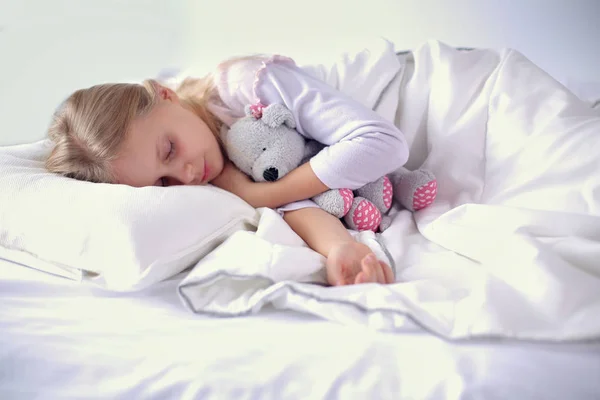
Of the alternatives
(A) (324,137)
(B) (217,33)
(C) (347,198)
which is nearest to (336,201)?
(C) (347,198)

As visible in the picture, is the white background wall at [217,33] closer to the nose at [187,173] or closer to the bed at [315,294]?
the bed at [315,294]

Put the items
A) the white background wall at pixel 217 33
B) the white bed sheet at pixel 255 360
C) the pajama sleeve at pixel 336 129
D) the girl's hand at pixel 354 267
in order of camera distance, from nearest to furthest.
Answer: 1. the white bed sheet at pixel 255 360
2. the girl's hand at pixel 354 267
3. the pajama sleeve at pixel 336 129
4. the white background wall at pixel 217 33

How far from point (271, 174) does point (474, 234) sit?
1.19 ft

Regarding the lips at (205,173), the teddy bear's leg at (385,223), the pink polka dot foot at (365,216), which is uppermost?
the lips at (205,173)

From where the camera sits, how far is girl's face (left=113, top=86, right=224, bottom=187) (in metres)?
0.86

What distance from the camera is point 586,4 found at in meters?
1.39

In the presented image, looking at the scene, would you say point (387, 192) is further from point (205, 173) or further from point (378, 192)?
point (205, 173)

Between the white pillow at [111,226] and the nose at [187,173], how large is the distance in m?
0.07

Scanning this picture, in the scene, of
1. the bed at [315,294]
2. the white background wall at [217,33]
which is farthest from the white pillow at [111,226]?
the white background wall at [217,33]

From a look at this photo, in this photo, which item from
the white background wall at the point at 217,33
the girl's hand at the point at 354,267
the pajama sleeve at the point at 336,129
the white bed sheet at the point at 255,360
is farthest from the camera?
the white background wall at the point at 217,33

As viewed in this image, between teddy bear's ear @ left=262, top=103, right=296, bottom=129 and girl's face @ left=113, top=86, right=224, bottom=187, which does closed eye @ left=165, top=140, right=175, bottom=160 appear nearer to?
girl's face @ left=113, top=86, right=224, bottom=187

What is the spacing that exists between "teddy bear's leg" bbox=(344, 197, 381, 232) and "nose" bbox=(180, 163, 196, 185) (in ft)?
0.94

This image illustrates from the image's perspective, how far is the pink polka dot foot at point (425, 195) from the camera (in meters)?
0.95

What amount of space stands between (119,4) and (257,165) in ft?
Answer: 3.81
